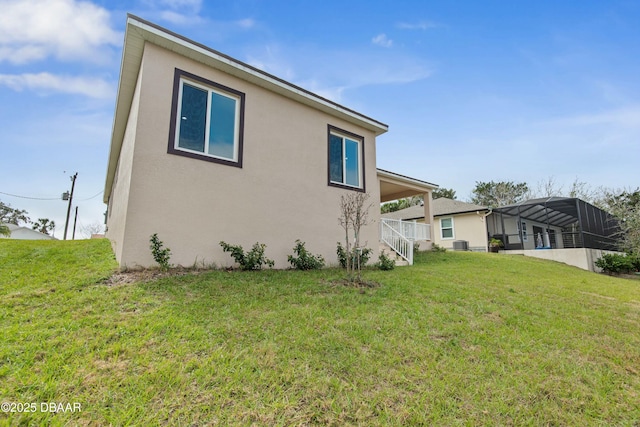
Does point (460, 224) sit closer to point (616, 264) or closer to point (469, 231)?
point (469, 231)

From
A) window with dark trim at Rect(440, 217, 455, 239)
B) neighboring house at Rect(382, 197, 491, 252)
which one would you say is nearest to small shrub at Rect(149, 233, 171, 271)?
neighboring house at Rect(382, 197, 491, 252)

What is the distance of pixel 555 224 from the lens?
70.9ft

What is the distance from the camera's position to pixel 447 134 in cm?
1429

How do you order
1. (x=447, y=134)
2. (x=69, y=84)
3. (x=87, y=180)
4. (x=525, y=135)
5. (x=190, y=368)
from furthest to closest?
(x=87, y=180) < (x=525, y=135) < (x=447, y=134) < (x=69, y=84) < (x=190, y=368)

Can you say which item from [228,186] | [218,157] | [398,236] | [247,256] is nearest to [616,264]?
[398,236]

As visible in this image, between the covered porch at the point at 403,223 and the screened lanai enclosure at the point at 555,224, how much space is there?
633cm

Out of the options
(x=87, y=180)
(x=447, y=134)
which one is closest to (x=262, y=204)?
(x=447, y=134)

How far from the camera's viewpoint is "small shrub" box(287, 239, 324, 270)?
705 centimetres

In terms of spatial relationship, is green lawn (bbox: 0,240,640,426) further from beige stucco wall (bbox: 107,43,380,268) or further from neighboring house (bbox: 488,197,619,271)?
neighboring house (bbox: 488,197,619,271)

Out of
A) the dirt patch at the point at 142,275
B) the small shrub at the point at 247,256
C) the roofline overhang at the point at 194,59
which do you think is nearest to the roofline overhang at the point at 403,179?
the roofline overhang at the point at 194,59

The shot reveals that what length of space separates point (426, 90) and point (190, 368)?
12.3 m

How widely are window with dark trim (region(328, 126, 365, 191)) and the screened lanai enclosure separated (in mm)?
12506

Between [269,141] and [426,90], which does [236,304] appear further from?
[426,90]

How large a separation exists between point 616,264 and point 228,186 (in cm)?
1858
